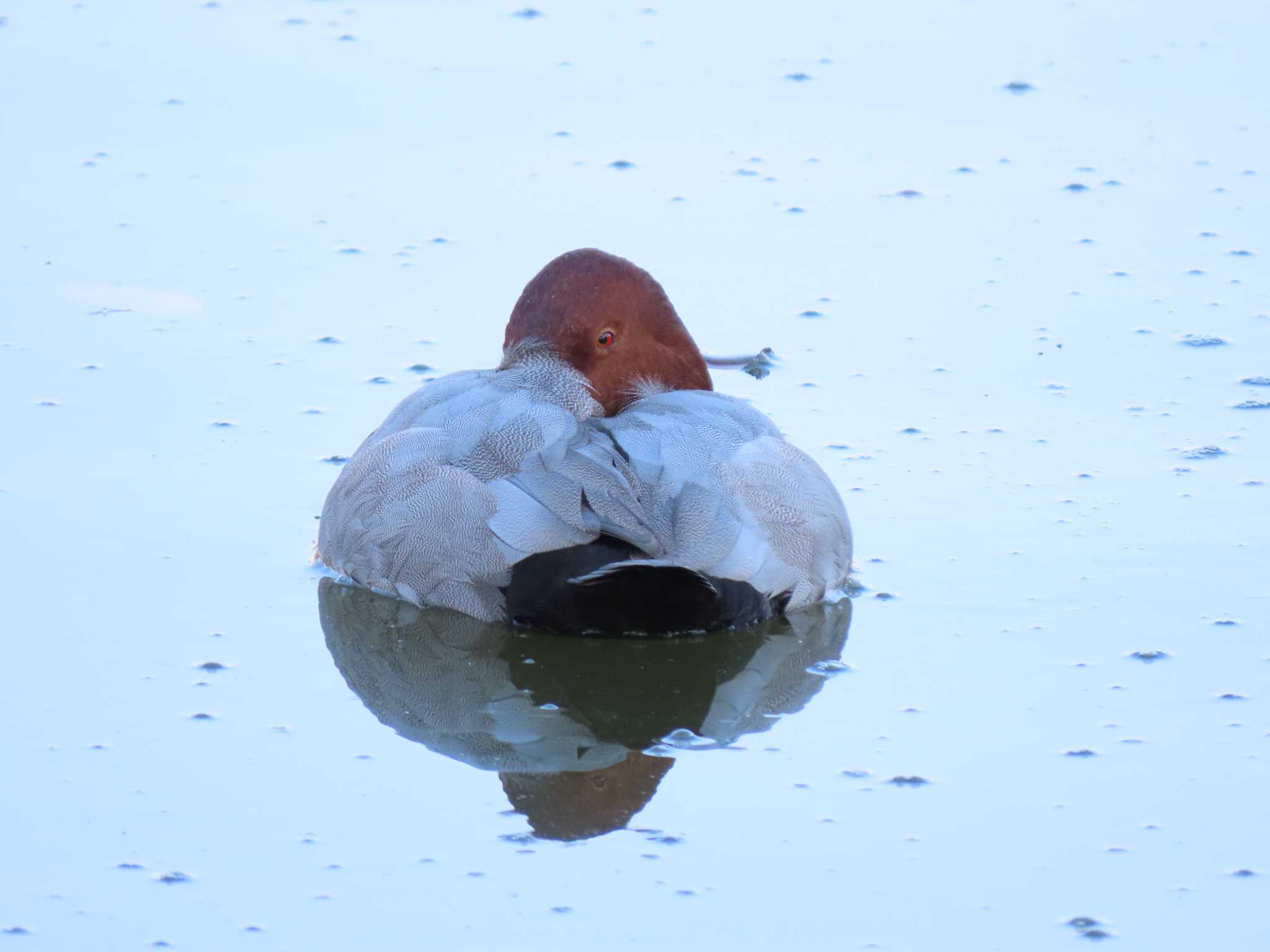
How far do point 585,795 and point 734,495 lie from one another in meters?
1.08

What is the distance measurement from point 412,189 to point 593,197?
772 mm

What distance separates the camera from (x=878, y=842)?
15.8ft

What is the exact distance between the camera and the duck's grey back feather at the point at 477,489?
5.57 m

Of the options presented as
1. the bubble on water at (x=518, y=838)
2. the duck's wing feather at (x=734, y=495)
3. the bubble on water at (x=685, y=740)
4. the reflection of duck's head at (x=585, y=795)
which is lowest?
the bubble on water at (x=685, y=740)

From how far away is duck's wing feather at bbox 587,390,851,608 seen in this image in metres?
5.60

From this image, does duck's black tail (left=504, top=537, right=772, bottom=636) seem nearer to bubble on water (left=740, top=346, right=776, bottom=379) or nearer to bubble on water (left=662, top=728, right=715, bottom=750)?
bubble on water (left=662, top=728, right=715, bottom=750)

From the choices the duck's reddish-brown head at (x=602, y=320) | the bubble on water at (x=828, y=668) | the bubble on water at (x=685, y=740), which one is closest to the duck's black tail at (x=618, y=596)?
the bubble on water at (x=828, y=668)

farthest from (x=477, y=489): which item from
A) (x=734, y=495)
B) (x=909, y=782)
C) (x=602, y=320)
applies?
(x=909, y=782)

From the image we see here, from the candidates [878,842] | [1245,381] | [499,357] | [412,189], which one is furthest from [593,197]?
[878,842]

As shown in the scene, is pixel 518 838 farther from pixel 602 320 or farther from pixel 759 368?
pixel 759 368

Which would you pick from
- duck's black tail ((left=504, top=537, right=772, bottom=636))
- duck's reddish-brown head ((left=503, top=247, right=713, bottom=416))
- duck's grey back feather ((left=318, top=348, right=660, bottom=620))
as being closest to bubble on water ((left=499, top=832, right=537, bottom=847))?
duck's black tail ((left=504, top=537, right=772, bottom=636))

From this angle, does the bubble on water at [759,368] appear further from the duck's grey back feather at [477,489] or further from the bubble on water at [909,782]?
the bubble on water at [909,782]

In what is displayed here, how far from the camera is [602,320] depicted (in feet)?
21.0

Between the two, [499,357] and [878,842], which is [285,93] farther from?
[878,842]
